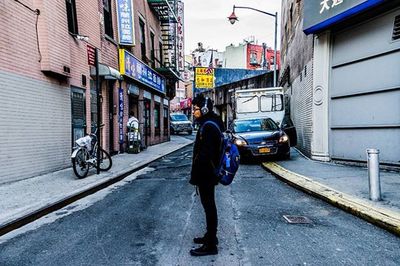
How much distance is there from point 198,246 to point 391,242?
2.30m

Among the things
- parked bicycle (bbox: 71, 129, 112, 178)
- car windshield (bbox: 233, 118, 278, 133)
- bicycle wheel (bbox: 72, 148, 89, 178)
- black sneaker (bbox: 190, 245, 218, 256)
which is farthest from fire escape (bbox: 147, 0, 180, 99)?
black sneaker (bbox: 190, 245, 218, 256)

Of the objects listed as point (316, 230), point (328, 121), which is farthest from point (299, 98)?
point (316, 230)

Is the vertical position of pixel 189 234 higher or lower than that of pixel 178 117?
lower

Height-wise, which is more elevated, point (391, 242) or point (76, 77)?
point (76, 77)

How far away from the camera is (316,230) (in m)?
5.01

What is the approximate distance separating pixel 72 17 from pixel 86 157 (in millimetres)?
4788

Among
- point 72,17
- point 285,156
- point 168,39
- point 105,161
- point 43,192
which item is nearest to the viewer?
point 43,192

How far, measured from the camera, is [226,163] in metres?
4.27

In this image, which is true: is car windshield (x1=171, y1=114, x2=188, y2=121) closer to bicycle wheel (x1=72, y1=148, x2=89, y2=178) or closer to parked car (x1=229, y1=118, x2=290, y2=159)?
parked car (x1=229, y1=118, x2=290, y2=159)

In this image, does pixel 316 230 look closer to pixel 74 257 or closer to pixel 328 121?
pixel 74 257

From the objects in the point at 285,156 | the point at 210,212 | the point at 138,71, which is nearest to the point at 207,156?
the point at 210,212

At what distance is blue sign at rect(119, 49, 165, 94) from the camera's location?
16.0 metres

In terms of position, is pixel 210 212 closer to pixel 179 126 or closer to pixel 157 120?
pixel 157 120

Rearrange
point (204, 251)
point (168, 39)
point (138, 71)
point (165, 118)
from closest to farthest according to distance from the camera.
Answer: point (204, 251)
point (138, 71)
point (168, 39)
point (165, 118)
